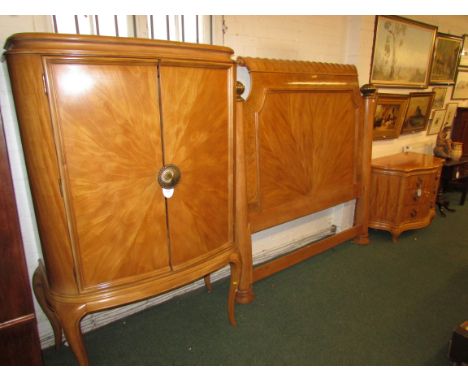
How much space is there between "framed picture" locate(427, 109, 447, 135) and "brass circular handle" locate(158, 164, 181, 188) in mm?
4543

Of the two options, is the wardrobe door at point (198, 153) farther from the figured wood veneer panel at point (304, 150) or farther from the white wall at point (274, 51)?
the white wall at point (274, 51)

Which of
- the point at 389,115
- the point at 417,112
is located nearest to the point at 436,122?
the point at 417,112

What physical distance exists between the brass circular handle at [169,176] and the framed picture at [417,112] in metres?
3.66

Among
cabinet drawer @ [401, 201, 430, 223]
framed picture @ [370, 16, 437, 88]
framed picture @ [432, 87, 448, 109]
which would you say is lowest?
cabinet drawer @ [401, 201, 430, 223]

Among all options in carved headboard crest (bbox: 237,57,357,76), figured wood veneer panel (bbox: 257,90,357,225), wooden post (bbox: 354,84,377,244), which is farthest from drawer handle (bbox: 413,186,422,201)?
carved headboard crest (bbox: 237,57,357,76)

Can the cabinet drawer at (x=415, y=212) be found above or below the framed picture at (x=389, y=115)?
below

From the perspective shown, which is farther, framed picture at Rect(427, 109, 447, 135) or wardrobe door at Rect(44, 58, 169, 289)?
framed picture at Rect(427, 109, 447, 135)

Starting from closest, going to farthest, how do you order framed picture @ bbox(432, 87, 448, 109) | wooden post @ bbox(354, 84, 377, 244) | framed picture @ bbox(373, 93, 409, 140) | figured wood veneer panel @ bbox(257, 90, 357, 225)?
figured wood veneer panel @ bbox(257, 90, 357, 225) < wooden post @ bbox(354, 84, 377, 244) < framed picture @ bbox(373, 93, 409, 140) < framed picture @ bbox(432, 87, 448, 109)

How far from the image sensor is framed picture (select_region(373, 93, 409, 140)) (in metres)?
3.56

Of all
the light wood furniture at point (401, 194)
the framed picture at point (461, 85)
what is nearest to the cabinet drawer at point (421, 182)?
the light wood furniture at point (401, 194)

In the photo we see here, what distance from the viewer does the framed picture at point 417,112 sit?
158 inches

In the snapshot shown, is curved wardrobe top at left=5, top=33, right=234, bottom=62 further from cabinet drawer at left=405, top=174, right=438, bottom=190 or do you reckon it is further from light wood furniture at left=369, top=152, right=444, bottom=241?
cabinet drawer at left=405, top=174, right=438, bottom=190

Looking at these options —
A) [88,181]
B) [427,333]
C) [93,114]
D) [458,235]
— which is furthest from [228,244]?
[458,235]
